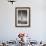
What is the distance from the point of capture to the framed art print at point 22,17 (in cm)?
477

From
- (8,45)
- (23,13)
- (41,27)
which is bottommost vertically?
(8,45)

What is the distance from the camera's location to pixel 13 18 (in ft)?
15.7

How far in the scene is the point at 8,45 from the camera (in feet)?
11.4

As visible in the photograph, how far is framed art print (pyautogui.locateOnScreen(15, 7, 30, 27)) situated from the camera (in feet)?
15.6

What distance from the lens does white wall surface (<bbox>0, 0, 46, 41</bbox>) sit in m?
4.75

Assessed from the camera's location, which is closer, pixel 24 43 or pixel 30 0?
pixel 24 43

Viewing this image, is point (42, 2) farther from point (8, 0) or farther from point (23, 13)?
point (8, 0)

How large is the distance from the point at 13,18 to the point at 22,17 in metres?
0.33

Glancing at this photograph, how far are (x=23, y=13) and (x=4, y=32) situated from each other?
98cm

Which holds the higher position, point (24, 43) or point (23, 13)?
point (23, 13)

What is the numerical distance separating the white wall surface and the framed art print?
0.11 meters

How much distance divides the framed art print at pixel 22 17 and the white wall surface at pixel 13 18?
0.11m

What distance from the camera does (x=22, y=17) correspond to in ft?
15.7

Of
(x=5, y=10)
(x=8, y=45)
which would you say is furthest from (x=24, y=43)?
(x=5, y=10)
